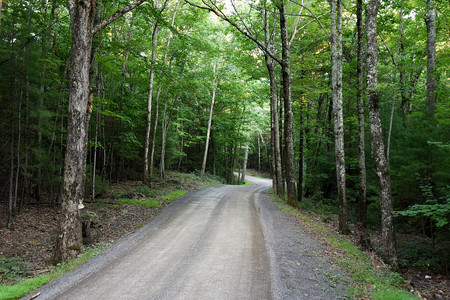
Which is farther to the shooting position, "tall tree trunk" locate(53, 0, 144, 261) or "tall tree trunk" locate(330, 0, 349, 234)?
"tall tree trunk" locate(330, 0, 349, 234)

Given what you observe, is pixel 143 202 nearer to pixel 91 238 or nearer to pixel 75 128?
pixel 91 238

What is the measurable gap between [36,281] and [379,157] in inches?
365

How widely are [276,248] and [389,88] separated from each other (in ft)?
20.1

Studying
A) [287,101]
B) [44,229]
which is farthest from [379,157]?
[44,229]

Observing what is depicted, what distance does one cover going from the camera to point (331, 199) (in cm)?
1981

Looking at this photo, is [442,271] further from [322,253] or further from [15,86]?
[15,86]

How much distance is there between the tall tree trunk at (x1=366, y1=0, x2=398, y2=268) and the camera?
26.6 ft

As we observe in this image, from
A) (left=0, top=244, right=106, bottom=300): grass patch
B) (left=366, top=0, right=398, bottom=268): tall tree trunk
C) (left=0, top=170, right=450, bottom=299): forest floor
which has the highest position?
(left=366, top=0, right=398, bottom=268): tall tree trunk

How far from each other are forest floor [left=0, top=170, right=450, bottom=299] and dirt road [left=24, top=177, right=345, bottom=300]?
1.15m

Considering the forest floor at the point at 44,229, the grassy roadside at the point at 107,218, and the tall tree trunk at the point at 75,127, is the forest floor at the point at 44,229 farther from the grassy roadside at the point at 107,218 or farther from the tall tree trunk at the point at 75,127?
the tall tree trunk at the point at 75,127

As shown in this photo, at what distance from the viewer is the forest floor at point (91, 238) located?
20.8 ft

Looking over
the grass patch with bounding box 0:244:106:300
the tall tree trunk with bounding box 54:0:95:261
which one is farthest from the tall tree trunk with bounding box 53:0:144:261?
the grass patch with bounding box 0:244:106:300

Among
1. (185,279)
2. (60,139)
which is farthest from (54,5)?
(185,279)

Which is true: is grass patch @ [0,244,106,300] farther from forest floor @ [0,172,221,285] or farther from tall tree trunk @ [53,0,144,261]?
tall tree trunk @ [53,0,144,261]
